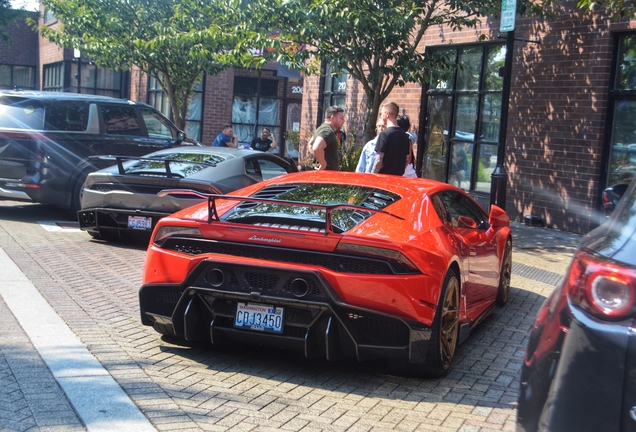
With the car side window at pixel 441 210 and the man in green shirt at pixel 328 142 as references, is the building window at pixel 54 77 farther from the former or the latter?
the car side window at pixel 441 210

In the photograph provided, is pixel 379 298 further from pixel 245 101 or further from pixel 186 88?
pixel 245 101

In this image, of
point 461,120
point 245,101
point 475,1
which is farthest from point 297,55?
point 245,101

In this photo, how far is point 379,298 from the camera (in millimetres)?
4832

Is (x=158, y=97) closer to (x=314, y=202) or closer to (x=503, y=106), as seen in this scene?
(x=503, y=106)

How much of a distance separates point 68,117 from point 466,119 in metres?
7.45

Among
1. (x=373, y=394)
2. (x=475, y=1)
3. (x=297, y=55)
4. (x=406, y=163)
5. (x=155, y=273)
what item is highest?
(x=475, y=1)

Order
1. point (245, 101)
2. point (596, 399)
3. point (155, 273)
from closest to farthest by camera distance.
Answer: point (596, 399)
point (155, 273)
point (245, 101)

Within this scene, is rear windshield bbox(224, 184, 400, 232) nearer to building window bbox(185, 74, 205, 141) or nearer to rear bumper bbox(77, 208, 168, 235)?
rear bumper bbox(77, 208, 168, 235)

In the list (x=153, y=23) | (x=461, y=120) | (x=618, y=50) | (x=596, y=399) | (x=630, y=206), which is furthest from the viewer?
(x=153, y=23)

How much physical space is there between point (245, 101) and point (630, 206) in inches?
1053

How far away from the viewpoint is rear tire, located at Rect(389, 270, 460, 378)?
16.5 feet

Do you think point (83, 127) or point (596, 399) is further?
point (83, 127)

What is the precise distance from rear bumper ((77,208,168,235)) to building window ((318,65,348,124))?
33.6 feet

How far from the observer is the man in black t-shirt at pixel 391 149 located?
32.8 feet
